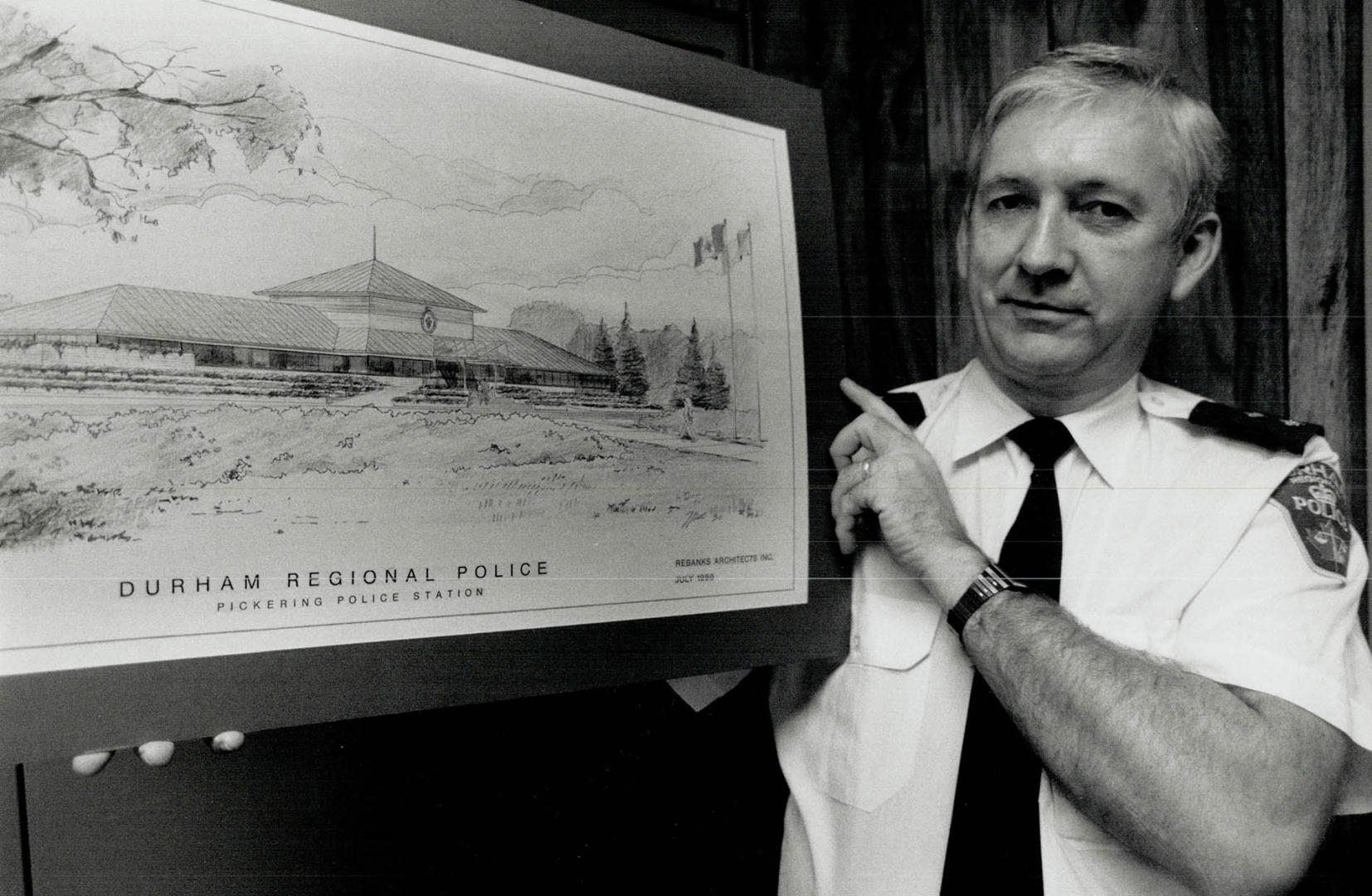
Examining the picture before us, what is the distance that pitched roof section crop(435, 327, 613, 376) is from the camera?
49 cm

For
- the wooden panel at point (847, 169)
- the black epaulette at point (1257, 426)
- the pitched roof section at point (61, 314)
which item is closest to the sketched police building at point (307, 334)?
the pitched roof section at point (61, 314)

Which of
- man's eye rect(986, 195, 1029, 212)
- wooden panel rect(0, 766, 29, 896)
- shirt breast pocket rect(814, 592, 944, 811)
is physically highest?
man's eye rect(986, 195, 1029, 212)

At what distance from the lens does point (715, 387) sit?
58cm

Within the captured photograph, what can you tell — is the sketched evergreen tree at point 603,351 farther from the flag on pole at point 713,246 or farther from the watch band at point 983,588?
the watch band at point 983,588

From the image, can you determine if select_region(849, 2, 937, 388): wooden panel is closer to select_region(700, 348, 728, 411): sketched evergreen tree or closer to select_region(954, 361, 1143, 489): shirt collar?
select_region(954, 361, 1143, 489): shirt collar

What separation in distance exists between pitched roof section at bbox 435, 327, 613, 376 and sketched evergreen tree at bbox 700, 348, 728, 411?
79 millimetres

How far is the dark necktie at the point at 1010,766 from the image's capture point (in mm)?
624

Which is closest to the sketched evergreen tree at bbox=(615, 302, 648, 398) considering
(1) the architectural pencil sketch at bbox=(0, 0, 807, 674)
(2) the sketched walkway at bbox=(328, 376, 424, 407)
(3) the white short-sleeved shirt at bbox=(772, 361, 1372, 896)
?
(1) the architectural pencil sketch at bbox=(0, 0, 807, 674)

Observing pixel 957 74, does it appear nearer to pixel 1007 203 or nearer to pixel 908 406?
pixel 1007 203

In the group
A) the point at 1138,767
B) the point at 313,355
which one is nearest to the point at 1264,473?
the point at 1138,767

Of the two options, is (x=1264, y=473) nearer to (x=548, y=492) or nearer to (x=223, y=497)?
(x=548, y=492)

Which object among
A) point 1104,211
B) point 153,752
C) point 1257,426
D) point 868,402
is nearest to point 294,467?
point 153,752

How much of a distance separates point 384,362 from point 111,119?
17 cm

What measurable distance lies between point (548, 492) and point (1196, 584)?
1.47 feet
